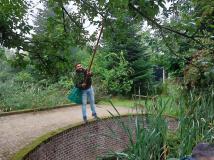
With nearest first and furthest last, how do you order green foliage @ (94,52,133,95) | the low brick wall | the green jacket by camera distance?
1. the low brick wall
2. the green jacket
3. green foliage @ (94,52,133,95)

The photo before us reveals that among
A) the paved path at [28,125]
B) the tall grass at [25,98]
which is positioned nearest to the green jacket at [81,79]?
the paved path at [28,125]

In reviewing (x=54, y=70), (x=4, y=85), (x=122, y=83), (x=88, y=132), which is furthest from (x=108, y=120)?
(x=122, y=83)

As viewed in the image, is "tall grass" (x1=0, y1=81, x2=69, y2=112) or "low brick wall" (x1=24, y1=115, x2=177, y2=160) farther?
"tall grass" (x1=0, y1=81, x2=69, y2=112)

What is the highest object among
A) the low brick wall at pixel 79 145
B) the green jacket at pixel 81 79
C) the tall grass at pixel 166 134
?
the green jacket at pixel 81 79

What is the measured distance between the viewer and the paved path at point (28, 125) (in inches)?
268

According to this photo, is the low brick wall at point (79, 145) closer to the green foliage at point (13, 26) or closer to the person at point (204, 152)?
the green foliage at point (13, 26)

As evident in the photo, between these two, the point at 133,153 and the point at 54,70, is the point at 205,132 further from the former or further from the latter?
the point at 54,70

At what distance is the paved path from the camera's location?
6812mm

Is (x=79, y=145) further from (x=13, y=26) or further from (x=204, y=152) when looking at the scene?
(x=204, y=152)

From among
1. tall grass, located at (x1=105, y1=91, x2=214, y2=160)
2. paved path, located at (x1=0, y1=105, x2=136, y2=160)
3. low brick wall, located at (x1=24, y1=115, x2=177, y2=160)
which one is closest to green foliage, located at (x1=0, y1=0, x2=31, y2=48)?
low brick wall, located at (x1=24, y1=115, x2=177, y2=160)

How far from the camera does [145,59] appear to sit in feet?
57.4

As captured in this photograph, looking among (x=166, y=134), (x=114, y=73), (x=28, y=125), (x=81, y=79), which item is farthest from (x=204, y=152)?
(x=114, y=73)

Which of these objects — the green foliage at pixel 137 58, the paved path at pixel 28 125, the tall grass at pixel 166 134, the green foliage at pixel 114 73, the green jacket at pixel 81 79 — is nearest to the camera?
the tall grass at pixel 166 134

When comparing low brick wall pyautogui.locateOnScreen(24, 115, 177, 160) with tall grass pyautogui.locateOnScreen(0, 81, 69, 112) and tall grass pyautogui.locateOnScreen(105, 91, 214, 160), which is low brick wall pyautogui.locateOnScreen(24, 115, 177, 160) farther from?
tall grass pyautogui.locateOnScreen(0, 81, 69, 112)
